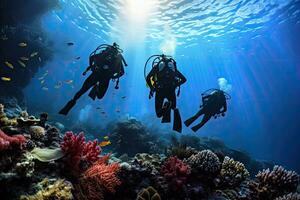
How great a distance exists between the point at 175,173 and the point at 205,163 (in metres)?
0.95

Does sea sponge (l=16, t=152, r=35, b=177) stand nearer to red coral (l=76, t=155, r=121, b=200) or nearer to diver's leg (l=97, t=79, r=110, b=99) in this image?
red coral (l=76, t=155, r=121, b=200)

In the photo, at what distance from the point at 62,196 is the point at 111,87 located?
56.0 m

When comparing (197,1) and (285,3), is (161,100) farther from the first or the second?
(285,3)

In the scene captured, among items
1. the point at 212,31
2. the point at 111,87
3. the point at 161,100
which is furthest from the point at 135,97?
the point at 161,100

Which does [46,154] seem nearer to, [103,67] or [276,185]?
[103,67]

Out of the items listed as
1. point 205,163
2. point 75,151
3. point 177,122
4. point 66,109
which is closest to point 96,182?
point 75,151

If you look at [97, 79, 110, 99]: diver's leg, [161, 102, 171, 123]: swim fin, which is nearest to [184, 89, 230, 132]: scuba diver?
[161, 102, 171, 123]: swim fin

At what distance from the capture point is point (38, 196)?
3.30 metres

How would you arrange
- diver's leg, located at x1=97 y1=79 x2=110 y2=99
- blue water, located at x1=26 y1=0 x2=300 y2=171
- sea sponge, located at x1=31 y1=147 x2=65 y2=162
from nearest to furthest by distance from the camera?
1. sea sponge, located at x1=31 y1=147 x2=65 y2=162
2. diver's leg, located at x1=97 y1=79 x2=110 y2=99
3. blue water, located at x1=26 y1=0 x2=300 y2=171

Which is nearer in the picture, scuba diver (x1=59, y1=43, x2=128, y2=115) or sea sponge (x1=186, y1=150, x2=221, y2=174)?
sea sponge (x1=186, y1=150, x2=221, y2=174)

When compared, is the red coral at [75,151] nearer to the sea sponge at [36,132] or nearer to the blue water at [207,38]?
the sea sponge at [36,132]

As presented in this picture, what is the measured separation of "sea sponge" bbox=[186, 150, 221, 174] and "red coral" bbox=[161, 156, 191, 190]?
0.39 meters

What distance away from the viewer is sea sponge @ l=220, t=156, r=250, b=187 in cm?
606

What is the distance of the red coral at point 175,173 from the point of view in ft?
17.1
